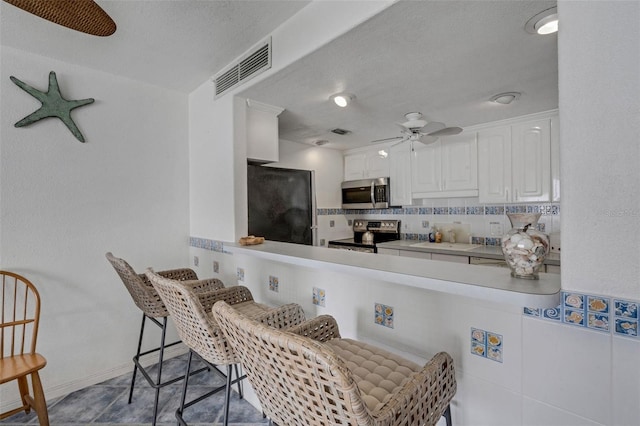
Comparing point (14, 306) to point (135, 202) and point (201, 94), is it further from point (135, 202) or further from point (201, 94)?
point (201, 94)

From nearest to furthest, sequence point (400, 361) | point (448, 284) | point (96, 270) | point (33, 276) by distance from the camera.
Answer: point (448, 284) < point (400, 361) < point (33, 276) < point (96, 270)

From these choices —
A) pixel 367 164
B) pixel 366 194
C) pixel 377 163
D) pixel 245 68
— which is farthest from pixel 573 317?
pixel 367 164

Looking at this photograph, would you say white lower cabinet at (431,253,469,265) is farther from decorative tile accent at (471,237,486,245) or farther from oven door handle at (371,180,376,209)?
oven door handle at (371,180,376,209)

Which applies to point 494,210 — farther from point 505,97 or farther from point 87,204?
point 87,204

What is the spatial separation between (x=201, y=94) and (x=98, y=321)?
1.98 m

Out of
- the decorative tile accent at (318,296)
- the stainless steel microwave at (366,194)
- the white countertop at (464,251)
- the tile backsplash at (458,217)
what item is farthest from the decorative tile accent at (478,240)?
the decorative tile accent at (318,296)

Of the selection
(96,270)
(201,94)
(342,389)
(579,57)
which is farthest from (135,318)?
(579,57)

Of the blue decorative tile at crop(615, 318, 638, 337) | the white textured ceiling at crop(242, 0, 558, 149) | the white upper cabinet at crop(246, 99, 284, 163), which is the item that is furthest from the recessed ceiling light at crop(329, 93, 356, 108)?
the blue decorative tile at crop(615, 318, 638, 337)

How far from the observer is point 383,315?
1.31m

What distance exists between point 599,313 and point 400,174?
3.00 meters

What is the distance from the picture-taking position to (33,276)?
2.02 meters

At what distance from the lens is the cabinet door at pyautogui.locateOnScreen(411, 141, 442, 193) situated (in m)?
3.35

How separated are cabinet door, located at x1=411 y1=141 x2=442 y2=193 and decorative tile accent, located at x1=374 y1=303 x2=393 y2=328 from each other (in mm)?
2381

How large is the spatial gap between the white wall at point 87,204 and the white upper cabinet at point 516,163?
297cm
